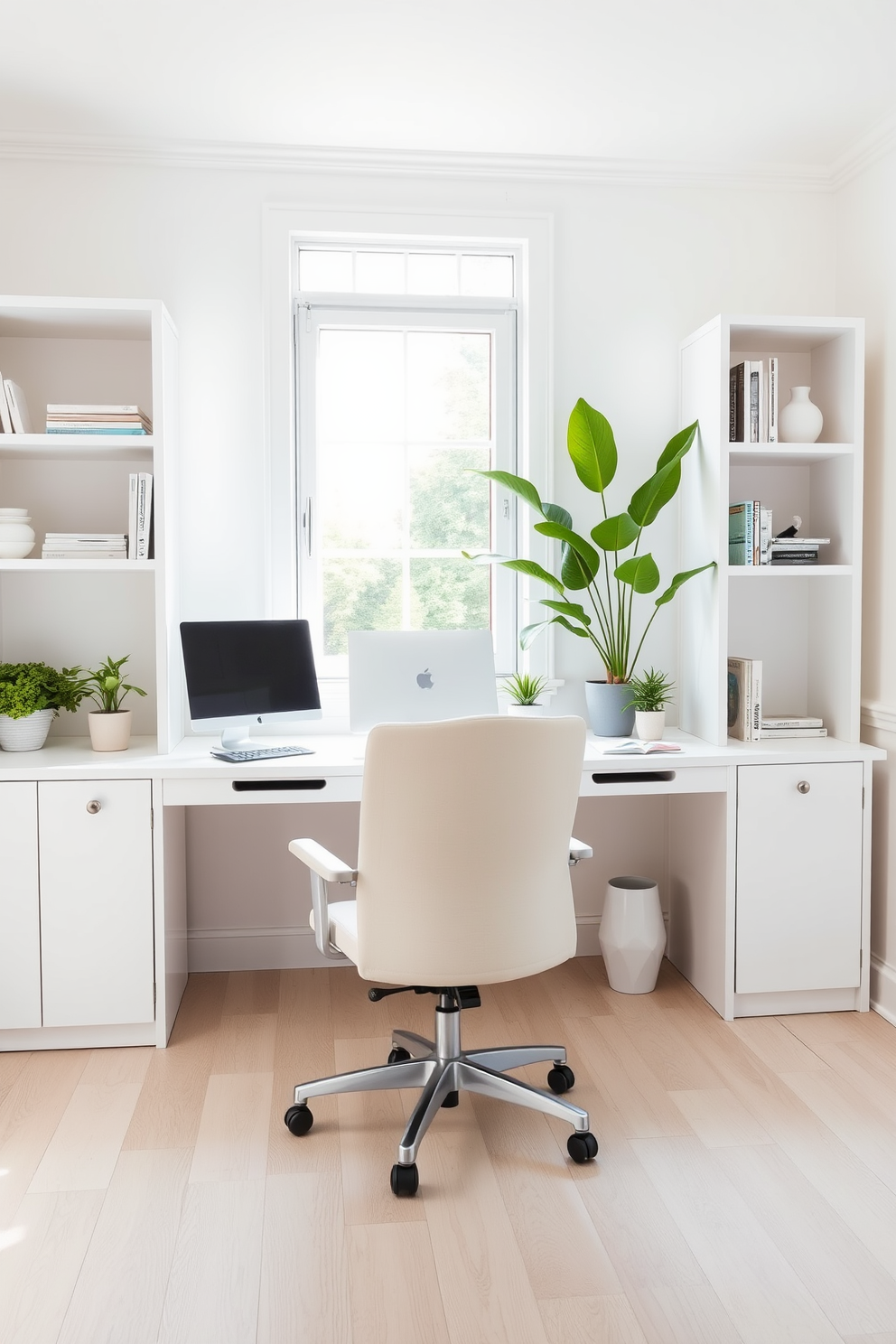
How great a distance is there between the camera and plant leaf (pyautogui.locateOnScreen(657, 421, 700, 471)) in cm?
322

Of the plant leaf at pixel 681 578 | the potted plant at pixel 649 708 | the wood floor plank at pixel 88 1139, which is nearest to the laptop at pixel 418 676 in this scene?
the potted plant at pixel 649 708

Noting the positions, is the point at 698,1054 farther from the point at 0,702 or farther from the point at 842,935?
the point at 0,702

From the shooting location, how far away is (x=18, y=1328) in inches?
68.9

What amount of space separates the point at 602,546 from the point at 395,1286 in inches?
84.5

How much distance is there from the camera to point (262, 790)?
288cm

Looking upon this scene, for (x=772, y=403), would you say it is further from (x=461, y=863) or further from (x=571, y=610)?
(x=461, y=863)

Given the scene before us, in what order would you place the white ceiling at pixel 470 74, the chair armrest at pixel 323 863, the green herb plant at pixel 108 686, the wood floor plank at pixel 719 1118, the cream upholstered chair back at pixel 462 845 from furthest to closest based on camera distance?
the green herb plant at pixel 108 686, the white ceiling at pixel 470 74, the wood floor plank at pixel 719 1118, the chair armrest at pixel 323 863, the cream upholstered chair back at pixel 462 845

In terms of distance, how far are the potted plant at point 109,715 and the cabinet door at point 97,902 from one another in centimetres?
26

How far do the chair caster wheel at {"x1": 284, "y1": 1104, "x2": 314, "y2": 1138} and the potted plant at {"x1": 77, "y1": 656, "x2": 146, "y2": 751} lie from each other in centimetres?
123

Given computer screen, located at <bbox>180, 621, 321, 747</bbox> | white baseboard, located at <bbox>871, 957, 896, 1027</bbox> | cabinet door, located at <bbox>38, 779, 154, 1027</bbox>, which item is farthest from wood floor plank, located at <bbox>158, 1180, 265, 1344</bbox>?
white baseboard, located at <bbox>871, 957, 896, 1027</bbox>

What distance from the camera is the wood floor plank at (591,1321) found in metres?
1.72

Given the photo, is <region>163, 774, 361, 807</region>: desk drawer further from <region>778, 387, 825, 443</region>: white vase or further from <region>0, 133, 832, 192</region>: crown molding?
<region>0, 133, 832, 192</region>: crown molding

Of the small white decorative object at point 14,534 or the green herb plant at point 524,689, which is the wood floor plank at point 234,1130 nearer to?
the green herb plant at point 524,689

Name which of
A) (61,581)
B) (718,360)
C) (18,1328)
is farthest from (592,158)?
(18,1328)
